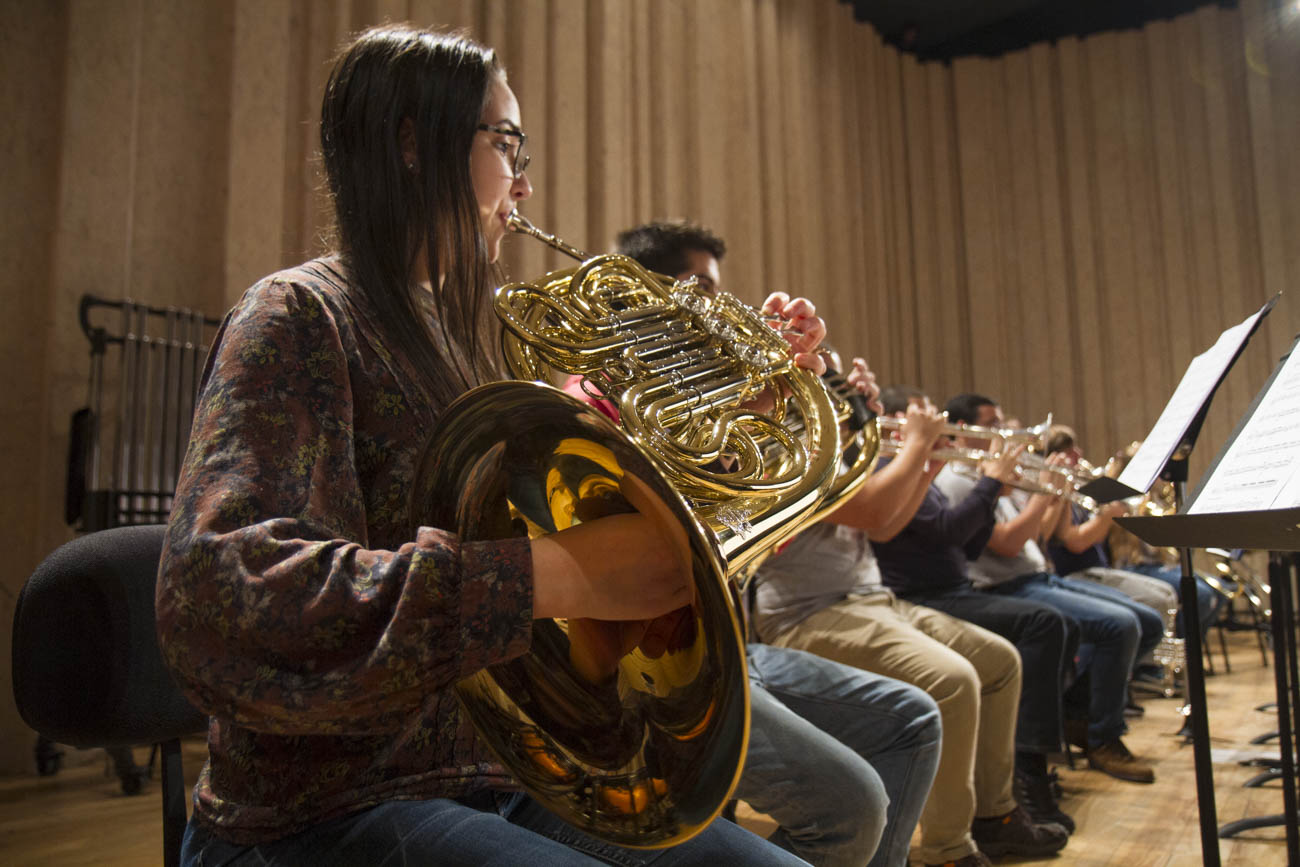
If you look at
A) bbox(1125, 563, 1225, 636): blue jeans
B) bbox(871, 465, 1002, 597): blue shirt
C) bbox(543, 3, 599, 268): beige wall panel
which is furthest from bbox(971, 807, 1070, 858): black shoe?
bbox(543, 3, 599, 268): beige wall panel

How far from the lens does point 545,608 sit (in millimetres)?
739

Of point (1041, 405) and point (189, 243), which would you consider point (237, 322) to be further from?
point (1041, 405)

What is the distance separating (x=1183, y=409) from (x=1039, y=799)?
4.55 feet

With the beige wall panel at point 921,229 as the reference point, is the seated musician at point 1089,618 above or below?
below

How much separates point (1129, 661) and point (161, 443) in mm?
3422

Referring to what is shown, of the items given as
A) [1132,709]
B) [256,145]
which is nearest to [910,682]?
[1132,709]

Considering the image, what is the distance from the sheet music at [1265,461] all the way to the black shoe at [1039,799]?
1.51 metres

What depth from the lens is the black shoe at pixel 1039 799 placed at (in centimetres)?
247

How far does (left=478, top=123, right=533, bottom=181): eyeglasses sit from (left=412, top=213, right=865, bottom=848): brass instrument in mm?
175

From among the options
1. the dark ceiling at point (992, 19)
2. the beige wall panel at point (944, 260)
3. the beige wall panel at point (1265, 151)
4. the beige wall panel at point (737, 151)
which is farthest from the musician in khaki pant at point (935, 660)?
the dark ceiling at point (992, 19)

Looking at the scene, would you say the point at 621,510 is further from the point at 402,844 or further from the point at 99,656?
the point at 99,656

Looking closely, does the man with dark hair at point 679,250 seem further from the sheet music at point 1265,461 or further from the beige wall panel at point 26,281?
the beige wall panel at point 26,281

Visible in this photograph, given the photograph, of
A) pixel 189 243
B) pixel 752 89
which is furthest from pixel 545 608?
pixel 752 89

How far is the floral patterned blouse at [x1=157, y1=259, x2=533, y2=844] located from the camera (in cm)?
69
